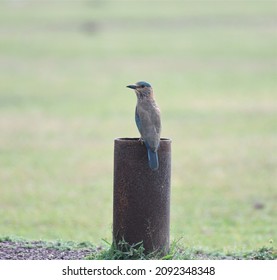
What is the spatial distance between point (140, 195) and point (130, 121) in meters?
15.1

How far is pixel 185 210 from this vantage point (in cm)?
1349

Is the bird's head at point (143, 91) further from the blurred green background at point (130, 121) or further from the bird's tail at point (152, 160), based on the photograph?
the blurred green background at point (130, 121)

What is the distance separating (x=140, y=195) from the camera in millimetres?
7523

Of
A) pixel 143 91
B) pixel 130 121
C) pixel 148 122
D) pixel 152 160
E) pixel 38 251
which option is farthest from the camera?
pixel 130 121

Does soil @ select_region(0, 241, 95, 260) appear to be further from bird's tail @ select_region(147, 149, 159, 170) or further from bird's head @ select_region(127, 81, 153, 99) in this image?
bird's head @ select_region(127, 81, 153, 99)

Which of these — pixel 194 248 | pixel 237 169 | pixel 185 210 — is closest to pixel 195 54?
pixel 237 169

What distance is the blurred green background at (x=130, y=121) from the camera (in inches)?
507

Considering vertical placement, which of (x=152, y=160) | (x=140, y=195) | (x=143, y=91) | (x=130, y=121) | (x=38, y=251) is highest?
(x=130, y=121)

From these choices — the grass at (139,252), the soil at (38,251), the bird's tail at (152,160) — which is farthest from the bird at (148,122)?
the soil at (38,251)

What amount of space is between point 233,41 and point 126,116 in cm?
2366

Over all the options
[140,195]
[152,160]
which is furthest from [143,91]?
[140,195]

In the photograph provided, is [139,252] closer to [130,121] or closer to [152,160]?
[152,160]

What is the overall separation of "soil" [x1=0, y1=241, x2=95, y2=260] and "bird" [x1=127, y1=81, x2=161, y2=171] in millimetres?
1302

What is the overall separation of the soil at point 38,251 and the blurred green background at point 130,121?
205cm
